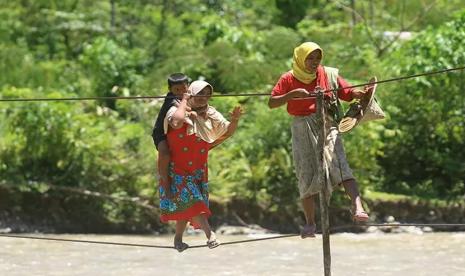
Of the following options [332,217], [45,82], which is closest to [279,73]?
[332,217]

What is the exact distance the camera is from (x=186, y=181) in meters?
4.26

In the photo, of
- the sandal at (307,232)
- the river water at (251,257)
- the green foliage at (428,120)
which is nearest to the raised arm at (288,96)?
the sandal at (307,232)

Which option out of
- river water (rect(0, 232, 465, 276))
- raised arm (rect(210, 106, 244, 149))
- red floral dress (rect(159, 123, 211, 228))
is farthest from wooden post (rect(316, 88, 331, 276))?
river water (rect(0, 232, 465, 276))

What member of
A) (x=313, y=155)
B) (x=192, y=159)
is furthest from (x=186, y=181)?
(x=313, y=155)

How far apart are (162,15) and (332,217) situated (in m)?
4.77

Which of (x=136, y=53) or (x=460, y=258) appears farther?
(x=136, y=53)

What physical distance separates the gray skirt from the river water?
10.4 ft

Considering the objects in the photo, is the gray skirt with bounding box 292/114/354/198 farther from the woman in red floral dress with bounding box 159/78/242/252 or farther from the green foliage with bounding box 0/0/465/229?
the green foliage with bounding box 0/0/465/229

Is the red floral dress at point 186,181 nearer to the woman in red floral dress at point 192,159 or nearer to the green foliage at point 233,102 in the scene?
the woman in red floral dress at point 192,159

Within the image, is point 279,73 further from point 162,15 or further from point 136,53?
point 162,15

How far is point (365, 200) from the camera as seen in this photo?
354 inches

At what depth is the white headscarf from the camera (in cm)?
411

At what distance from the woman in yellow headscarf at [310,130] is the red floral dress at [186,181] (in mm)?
441

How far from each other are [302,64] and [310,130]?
28 cm
